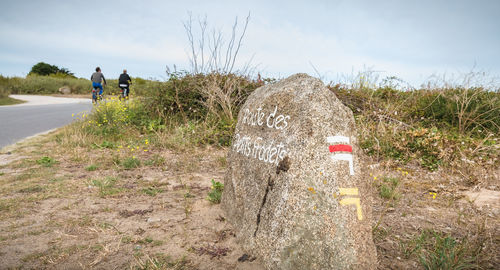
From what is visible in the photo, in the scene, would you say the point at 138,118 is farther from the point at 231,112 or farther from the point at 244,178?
the point at 244,178

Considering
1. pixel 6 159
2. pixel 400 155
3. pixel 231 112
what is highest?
pixel 231 112

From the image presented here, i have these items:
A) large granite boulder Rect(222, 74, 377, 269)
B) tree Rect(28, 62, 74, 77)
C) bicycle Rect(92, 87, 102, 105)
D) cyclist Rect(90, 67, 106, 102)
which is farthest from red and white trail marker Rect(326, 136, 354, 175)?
tree Rect(28, 62, 74, 77)

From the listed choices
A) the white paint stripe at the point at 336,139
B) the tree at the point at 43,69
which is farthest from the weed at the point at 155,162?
the tree at the point at 43,69

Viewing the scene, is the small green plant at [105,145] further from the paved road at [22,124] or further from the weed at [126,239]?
the weed at [126,239]

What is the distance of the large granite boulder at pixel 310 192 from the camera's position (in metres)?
2.12

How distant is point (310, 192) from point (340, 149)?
1.27 ft

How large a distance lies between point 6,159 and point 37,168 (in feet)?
4.19

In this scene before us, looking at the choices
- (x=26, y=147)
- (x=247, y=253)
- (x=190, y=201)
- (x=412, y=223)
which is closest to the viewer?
(x=247, y=253)

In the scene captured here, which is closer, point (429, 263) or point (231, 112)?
point (429, 263)

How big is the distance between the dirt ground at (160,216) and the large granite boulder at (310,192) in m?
0.24

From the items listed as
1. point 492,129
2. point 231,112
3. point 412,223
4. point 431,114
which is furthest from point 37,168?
point 492,129

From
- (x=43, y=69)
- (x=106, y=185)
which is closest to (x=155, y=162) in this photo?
(x=106, y=185)

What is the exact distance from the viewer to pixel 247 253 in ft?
8.32

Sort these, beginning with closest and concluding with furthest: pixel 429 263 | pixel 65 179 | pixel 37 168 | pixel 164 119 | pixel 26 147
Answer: pixel 429 263 → pixel 65 179 → pixel 37 168 → pixel 26 147 → pixel 164 119
